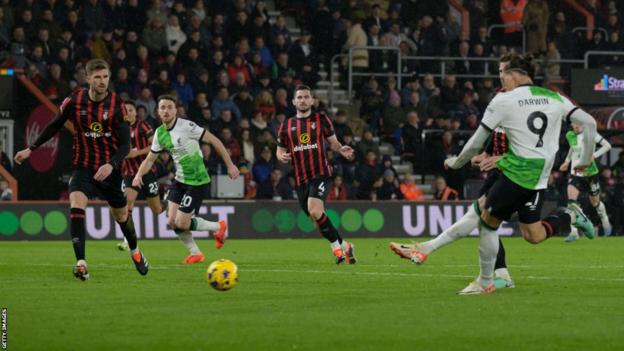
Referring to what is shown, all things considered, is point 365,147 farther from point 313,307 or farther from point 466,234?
point 313,307

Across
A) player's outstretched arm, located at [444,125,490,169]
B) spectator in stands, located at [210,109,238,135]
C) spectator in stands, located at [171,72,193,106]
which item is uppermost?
spectator in stands, located at [171,72,193,106]

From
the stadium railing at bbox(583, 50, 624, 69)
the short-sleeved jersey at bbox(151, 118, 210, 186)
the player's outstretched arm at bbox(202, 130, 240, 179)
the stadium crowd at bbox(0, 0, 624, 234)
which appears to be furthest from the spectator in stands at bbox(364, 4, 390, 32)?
the player's outstretched arm at bbox(202, 130, 240, 179)

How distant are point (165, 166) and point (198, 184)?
30.5ft

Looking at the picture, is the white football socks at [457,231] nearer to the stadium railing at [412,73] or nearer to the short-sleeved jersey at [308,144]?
the short-sleeved jersey at [308,144]

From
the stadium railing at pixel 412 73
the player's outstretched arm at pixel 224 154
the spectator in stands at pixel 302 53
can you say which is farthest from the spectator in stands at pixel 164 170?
the player's outstretched arm at pixel 224 154

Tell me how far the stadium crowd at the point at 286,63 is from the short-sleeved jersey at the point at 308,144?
9206 mm

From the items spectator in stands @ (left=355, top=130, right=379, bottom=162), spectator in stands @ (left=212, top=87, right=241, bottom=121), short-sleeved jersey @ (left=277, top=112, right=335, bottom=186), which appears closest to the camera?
short-sleeved jersey @ (left=277, top=112, right=335, bottom=186)

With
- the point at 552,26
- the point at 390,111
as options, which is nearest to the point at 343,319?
the point at 390,111

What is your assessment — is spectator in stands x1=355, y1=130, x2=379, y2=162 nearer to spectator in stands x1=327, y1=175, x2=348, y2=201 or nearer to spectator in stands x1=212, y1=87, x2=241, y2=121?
spectator in stands x1=327, y1=175, x2=348, y2=201

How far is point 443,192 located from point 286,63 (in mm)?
4850

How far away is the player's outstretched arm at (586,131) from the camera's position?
12.0 m

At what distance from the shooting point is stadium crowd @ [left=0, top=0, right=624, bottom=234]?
93.9 ft

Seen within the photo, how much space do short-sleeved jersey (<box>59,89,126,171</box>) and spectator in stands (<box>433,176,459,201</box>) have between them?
50.7 feet

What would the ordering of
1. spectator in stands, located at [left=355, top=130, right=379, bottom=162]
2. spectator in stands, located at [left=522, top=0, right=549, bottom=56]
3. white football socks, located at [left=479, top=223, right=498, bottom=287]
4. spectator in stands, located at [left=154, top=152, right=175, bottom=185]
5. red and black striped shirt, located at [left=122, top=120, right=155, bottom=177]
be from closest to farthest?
white football socks, located at [left=479, top=223, right=498, bottom=287] → red and black striped shirt, located at [left=122, top=120, right=155, bottom=177] → spectator in stands, located at [left=154, top=152, right=175, bottom=185] → spectator in stands, located at [left=355, top=130, right=379, bottom=162] → spectator in stands, located at [left=522, top=0, right=549, bottom=56]
